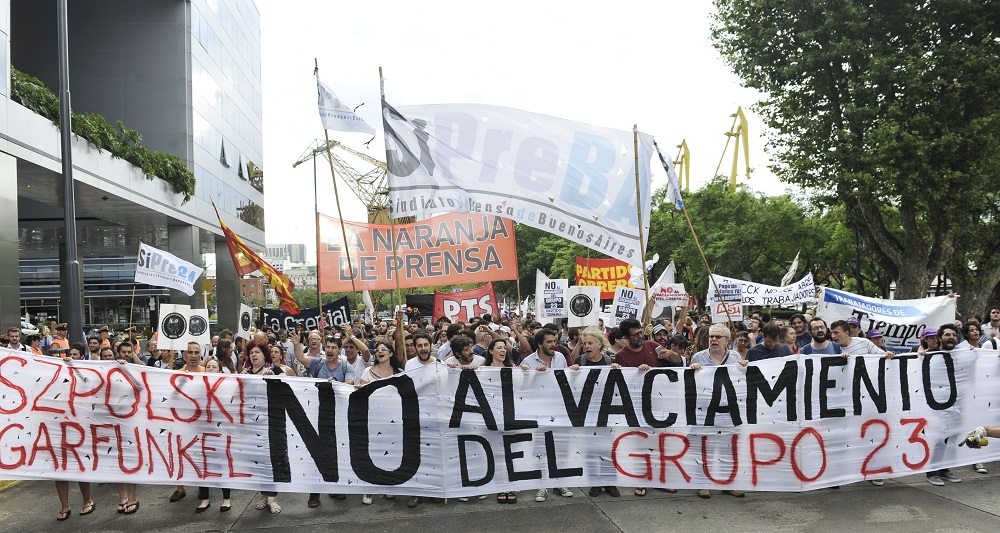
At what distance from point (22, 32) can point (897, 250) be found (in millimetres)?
31895

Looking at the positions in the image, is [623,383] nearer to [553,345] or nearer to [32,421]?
[553,345]

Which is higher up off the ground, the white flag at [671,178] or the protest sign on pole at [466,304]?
the white flag at [671,178]

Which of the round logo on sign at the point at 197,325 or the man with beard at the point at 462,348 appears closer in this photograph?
the man with beard at the point at 462,348

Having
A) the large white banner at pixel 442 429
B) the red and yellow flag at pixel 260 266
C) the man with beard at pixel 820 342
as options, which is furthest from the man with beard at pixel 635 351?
the red and yellow flag at pixel 260 266

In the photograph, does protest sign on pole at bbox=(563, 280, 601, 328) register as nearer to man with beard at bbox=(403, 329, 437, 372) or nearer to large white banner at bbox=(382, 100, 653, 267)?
large white banner at bbox=(382, 100, 653, 267)

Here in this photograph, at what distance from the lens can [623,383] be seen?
6910mm

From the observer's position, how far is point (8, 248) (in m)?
15.4

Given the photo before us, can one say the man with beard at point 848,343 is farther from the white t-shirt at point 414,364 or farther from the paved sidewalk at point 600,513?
the white t-shirt at point 414,364

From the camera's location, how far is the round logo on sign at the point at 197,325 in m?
12.5

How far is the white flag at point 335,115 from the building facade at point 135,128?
10377 mm

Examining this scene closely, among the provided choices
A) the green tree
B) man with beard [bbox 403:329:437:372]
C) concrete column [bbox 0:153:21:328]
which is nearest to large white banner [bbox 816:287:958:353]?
man with beard [bbox 403:329:437:372]

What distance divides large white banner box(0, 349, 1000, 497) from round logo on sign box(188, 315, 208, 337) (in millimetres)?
5790

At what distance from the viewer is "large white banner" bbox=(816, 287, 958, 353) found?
11.5 metres

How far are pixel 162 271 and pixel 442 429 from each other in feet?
32.0
